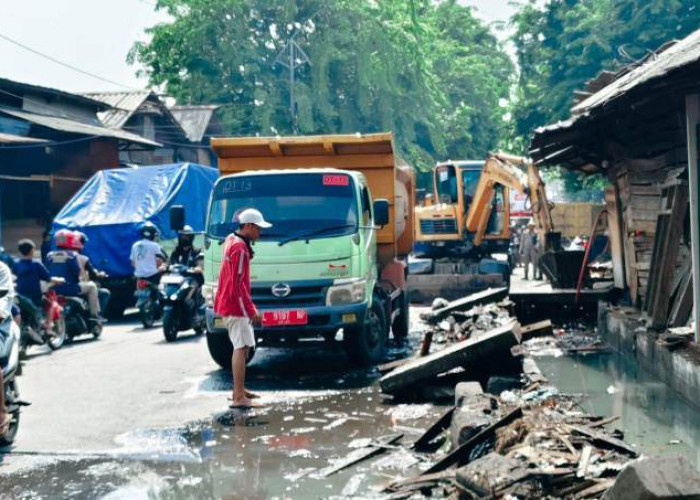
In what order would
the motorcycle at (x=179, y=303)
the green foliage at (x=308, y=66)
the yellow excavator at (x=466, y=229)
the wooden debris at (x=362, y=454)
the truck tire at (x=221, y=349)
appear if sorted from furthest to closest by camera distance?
the green foliage at (x=308, y=66)
the yellow excavator at (x=466, y=229)
the motorcycle at (x=179, y=303)
the truck tire at (x=221, y=349)
the wooden debris at (x=362, y=454)

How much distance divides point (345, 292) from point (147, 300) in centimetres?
677

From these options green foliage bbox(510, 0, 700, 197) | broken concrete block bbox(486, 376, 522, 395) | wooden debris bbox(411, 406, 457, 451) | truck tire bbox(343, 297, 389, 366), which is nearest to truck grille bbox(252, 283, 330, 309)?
truck tire bbox(343, 297, 389, 366)

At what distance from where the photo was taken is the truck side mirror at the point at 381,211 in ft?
37.0

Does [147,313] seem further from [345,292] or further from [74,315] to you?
[345,292]

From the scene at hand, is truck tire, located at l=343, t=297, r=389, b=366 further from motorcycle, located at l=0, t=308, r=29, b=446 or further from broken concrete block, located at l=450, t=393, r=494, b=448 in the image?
motorcycle, located at l=0, t=308, r=29, b=446

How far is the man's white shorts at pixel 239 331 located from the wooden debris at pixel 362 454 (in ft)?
7.32

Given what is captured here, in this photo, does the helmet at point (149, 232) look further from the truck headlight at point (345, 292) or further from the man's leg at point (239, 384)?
the man's leg at point (239, 384)

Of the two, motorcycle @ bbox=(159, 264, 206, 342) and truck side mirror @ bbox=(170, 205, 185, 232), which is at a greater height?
truck side mirror @ bbox=(170, 205, 185, 232)

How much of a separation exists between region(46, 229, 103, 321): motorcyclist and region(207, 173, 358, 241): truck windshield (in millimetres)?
4346

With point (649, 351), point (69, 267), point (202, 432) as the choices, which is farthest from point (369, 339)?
point (69, 267)

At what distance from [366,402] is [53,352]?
638 centimetres

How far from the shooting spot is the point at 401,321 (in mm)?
14289

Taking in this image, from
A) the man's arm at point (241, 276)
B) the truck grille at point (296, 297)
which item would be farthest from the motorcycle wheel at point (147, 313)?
the man's arm at point (241, 276)

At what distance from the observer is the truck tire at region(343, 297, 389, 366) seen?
1100cm
